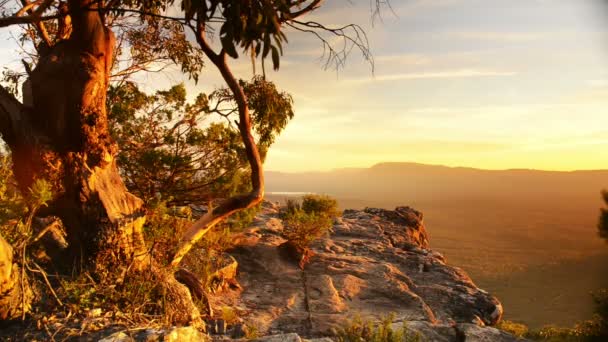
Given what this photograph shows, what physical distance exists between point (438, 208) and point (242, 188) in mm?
94552

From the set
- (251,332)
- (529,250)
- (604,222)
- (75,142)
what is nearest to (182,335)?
(251,332)

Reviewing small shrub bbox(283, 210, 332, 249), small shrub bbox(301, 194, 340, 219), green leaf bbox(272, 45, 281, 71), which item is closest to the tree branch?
green leaf bbox(272, 45, 281, 71)

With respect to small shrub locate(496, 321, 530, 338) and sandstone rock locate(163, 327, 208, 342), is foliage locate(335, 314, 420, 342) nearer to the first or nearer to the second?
sandstone rock locate(163, 327, 208, 342)

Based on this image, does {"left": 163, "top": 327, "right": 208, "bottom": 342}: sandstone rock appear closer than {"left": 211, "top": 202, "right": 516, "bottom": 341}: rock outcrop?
Yes

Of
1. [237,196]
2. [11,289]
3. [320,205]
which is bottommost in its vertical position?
[11,289]

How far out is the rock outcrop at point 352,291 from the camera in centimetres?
734

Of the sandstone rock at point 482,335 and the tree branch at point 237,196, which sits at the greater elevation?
the tree branch at point 237,196

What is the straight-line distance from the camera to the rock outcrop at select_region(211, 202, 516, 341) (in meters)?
7.34

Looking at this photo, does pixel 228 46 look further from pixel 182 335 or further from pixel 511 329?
pixel 511 329

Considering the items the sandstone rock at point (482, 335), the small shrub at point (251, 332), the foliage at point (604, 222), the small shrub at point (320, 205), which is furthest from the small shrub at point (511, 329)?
the small shrub at point (251, 332)

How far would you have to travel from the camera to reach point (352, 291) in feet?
30.3

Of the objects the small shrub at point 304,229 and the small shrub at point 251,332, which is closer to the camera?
the small shrub at point 251,332

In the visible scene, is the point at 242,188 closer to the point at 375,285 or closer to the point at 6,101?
the point at 375,285

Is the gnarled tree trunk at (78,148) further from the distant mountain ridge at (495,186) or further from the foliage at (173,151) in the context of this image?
the distant mountain ridge at (495,186)
